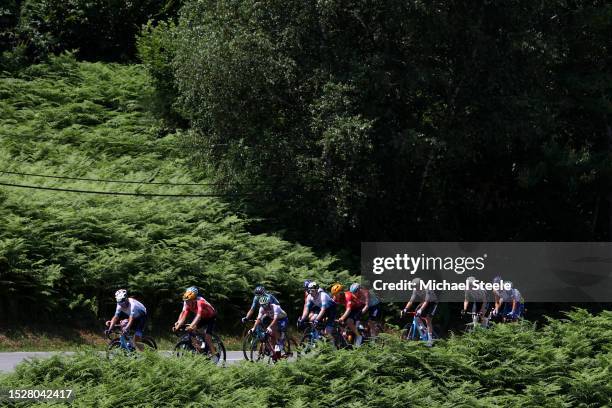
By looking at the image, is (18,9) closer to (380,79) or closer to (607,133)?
(380,79)

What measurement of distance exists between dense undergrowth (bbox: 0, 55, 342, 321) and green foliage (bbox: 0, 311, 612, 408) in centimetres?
1296

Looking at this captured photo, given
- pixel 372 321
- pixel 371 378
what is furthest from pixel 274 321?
pixel 371 378

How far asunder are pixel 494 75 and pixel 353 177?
5.27 metres

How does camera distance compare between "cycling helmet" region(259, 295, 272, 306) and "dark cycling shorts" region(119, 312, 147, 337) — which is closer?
"dark cycling shorts" region(119, 312, 147, 337)

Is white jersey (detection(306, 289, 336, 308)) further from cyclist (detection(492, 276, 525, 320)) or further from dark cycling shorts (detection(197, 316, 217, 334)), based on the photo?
cyclist (detection(492, 276, 525, 320))

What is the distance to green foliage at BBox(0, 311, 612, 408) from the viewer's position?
14.1 meters

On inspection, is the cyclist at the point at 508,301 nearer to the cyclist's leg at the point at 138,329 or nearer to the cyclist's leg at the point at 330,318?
the cyclist's leg at the point at 330,318

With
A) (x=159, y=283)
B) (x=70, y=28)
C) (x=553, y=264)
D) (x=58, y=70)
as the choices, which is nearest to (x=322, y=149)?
(x=159, y=283)

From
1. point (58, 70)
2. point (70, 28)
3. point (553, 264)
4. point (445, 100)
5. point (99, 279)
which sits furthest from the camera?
point (70, 28)

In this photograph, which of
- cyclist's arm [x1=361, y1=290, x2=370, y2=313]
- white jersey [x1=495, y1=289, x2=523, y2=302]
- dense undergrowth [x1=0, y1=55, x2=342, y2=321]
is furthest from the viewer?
dense undergrowth [x1=0, y1=55, x2=342, y2=321]

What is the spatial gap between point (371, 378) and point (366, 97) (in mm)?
17048

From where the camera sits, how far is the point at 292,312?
104 feet

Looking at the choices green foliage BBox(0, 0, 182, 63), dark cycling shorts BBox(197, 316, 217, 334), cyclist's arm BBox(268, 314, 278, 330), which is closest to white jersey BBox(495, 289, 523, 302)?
cyclist's arm BBox(268, 314, 278, 330)

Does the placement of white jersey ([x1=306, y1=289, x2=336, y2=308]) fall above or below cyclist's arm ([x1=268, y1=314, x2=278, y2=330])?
above
